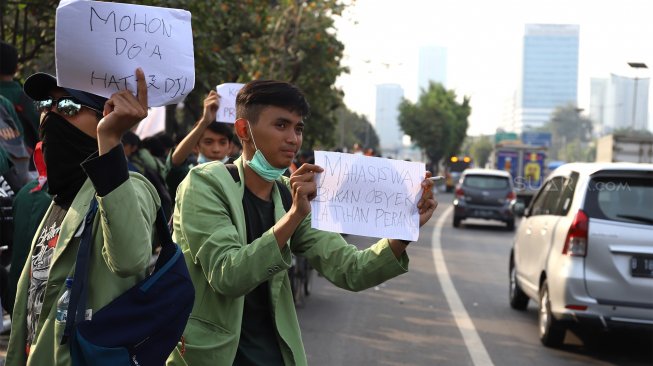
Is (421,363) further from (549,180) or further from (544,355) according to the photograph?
(549,180)

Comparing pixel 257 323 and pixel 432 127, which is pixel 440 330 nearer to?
pixel 257 323

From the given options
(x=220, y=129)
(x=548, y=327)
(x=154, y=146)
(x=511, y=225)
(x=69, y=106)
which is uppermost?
(x=69, y=106)

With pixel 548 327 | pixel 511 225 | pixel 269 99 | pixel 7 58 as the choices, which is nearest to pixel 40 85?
pixel 269 99

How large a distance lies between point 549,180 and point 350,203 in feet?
23.3

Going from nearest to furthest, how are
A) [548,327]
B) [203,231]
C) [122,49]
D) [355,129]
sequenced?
[122,49] < [203,231] < [548,327] < [355,129]

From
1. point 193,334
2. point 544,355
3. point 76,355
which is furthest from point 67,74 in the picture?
point 544,355

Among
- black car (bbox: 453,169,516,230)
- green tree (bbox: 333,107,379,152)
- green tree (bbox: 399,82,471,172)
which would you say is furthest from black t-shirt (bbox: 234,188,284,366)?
green tree (bbox: 399,82,471,172)

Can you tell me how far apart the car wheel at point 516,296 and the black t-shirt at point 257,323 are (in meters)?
7.74

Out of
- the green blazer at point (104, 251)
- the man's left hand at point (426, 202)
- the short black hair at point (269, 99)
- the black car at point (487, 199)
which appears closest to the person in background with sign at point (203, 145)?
the short black hair at point (269, 99)

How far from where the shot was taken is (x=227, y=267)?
287cm

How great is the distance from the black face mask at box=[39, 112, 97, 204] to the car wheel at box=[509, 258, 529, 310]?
8.43m

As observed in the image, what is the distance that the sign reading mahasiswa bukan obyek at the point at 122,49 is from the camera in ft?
7.93

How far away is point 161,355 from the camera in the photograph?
8.55ft

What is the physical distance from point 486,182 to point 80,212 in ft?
78.6
